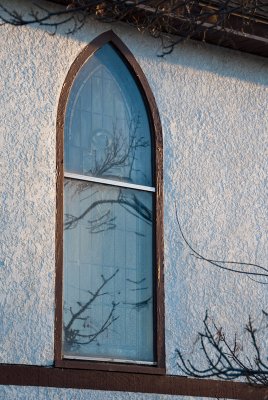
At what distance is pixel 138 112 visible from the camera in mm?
10727

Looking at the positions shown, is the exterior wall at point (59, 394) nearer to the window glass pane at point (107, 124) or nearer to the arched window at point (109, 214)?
the arched window at point (109, 214)

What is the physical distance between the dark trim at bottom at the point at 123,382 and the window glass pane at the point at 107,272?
20 cm

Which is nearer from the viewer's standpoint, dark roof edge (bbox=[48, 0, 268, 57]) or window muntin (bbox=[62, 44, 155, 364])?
window muntin (bbox=[62, 44, 155, 364])

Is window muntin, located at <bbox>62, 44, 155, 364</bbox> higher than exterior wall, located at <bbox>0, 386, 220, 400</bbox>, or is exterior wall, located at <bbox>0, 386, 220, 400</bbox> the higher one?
window muntin, located at <bbox>62, 44, 155, 364</bbox>

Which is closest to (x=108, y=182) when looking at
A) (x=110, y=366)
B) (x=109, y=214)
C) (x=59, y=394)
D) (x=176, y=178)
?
(x=109, y=214)

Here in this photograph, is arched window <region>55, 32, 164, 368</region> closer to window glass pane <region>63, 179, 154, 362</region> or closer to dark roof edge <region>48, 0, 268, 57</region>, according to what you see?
window glass pane <region>63, 179, 154, 362</region>

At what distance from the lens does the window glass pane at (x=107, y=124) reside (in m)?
10.3

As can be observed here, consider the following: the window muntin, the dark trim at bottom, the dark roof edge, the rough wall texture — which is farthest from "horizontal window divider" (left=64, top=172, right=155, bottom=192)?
the dark trim at bottom

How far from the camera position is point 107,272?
10.2m

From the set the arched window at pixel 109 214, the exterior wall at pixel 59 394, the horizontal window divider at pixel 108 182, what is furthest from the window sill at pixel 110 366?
the horizontal window divider at pixel 108 182

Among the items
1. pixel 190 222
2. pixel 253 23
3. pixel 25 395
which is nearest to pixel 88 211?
pixel 190 222

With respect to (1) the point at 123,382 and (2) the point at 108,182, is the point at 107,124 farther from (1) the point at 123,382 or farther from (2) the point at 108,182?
(1) the point at 123,382

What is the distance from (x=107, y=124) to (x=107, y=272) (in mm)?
1309

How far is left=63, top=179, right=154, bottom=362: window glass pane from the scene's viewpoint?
9.91 meters
